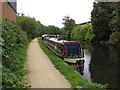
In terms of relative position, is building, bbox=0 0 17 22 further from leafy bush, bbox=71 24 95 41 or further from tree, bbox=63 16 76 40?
tree, bbox=63 16 76 40

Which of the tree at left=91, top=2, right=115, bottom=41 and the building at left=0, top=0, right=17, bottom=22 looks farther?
the tree at left=91, top=2, right=115, bottom=41

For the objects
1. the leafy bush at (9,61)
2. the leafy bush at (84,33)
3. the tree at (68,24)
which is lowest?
the leafy bush at (9,61)

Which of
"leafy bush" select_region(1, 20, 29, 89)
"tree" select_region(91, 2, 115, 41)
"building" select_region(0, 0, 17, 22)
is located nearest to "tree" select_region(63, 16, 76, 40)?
"tree" select_region(91, 2, 115, 41)

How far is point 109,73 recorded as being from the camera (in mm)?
14898

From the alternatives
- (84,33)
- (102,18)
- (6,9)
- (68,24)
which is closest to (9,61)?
(6,9)

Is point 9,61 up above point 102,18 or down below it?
below

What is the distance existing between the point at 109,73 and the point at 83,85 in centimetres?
704

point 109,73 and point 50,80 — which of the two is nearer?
point 50,80

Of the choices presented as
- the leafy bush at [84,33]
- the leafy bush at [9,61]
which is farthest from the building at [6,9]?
the leafy bush at [84,33]

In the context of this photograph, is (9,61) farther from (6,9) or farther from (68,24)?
(68,24)

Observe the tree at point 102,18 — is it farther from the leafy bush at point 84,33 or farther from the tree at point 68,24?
the tree at point 68,24

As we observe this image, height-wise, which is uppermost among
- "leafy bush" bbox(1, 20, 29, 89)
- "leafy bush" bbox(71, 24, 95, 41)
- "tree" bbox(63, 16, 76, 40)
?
"tree" bbox(63, 16, 76, 40)

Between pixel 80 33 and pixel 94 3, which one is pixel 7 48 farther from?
pixel 80 33

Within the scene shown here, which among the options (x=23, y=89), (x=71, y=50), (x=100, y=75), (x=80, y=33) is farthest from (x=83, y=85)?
(x=80, y=33)
